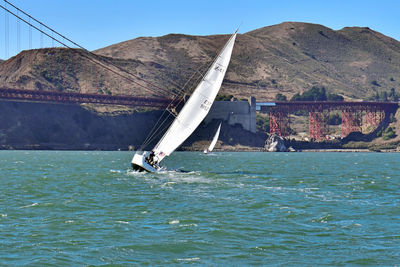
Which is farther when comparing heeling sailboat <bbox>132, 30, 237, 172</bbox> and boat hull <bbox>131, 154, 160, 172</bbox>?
boat hull <bbox>131, 154, 160, 172</bbox>

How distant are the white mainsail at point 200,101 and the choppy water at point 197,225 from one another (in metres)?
6.58

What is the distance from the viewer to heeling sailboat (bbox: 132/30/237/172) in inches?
1459

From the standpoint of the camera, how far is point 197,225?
63.2ft

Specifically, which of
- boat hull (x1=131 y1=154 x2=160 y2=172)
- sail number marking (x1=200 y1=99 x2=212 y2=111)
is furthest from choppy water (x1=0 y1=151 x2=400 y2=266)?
sail number marking (x1=200 y1=99 x2=212 y2=111)

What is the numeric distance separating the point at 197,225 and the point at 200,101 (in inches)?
744

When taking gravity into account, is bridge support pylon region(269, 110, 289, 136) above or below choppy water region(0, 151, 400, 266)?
above

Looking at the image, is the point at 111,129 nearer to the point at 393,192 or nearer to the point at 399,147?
the point at 399,147

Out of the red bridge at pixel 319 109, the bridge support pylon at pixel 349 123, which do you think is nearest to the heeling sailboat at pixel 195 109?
the red bridge at pixel 319 109

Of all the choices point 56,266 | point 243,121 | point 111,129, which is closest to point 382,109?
point 243,121

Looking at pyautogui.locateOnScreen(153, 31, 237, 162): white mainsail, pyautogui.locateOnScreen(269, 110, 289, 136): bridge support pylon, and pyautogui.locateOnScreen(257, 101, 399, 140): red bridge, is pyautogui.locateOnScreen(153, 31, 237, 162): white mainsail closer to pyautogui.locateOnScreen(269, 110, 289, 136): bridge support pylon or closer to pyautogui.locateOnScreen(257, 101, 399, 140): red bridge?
pyautogui.locateOnScreen(257, 101, 399, 140): red bridge

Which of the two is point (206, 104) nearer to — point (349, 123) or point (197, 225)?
point (197, 225)

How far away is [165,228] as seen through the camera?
18688mm

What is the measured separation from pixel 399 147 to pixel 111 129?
66.5m

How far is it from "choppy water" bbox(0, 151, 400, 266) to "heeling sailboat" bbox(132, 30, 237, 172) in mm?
6584
